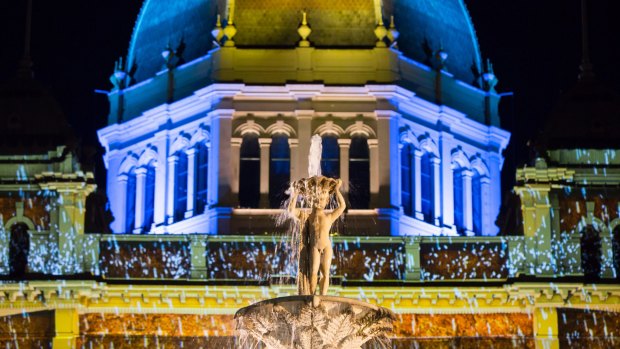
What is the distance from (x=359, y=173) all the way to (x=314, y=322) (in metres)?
26.6

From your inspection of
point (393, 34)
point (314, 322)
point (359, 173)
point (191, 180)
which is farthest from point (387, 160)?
point (314, 322)

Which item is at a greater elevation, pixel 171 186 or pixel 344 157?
pixel 344 157

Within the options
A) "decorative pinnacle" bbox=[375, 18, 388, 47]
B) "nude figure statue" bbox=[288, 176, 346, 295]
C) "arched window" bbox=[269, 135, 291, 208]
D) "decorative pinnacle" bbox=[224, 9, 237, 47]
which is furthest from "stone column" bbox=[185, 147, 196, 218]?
"nude figure statue" bbox=[288, 176, 346, 295]

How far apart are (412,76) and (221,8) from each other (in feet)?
20.8

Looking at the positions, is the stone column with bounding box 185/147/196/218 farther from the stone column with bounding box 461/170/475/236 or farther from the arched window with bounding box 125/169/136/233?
the stone column with bounding box 461/170/475/236

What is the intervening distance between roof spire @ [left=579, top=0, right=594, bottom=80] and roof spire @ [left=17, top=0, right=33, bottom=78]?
54.5ft

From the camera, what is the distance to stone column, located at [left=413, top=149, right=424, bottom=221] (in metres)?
68.9

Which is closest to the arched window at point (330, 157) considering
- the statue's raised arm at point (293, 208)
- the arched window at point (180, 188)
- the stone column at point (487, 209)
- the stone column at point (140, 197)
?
the arched window at point (180, 188)

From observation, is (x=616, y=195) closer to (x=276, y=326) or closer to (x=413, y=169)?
(x=413, y=169)

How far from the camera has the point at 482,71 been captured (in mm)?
73812

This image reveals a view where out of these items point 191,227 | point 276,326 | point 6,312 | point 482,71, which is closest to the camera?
point 276,326

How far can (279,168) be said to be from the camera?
6888cm

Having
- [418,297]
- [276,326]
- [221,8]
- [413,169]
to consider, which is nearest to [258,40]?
[221,8]

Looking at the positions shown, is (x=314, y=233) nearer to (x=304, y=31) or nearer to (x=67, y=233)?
(x=67, y=233)
